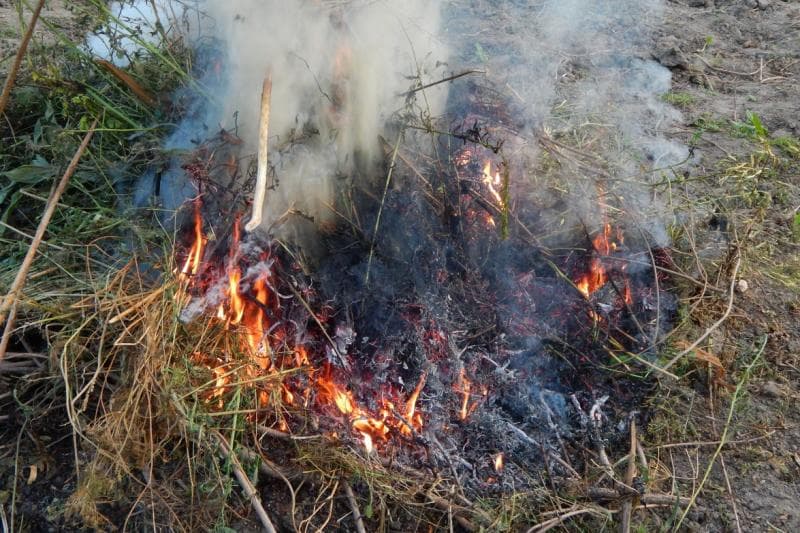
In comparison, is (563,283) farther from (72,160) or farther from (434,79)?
(72,160)

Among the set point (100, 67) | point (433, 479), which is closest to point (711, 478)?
point (433, 479)

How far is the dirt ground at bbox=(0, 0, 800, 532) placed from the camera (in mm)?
2518

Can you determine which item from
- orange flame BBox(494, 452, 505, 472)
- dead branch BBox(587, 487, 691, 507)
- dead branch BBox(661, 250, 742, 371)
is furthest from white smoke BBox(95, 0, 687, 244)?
dead branch BBox(587, 487, 691, 507)

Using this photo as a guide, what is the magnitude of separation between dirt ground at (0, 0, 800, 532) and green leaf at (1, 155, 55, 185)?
1377mm

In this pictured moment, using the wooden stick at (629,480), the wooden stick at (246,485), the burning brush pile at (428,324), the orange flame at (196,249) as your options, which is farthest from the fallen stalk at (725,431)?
the orange flame at (196,249)

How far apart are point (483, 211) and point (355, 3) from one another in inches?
52.3

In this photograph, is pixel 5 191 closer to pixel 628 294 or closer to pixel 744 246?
pixel 628 294

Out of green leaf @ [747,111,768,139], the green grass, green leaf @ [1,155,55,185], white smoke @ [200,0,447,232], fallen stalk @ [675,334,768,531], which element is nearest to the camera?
fallen stalk @ [675,334,768,531]

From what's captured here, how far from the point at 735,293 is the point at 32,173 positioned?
4.07 m

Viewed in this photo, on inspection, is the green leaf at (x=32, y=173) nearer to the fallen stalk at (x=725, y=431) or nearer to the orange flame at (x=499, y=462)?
the orange flame at (x=499, y=462)

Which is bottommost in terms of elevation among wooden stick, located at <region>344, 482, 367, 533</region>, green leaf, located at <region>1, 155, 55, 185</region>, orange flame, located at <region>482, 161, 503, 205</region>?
wooden stick, located at <region>344, 482, 367, 533</region>

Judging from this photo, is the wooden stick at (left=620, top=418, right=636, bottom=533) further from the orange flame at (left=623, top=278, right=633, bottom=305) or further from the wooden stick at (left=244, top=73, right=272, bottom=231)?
the wooden stick at (left=244, top=73, right=272, bottom=231)

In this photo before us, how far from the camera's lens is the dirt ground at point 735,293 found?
252 cm

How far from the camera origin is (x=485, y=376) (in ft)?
9.15
